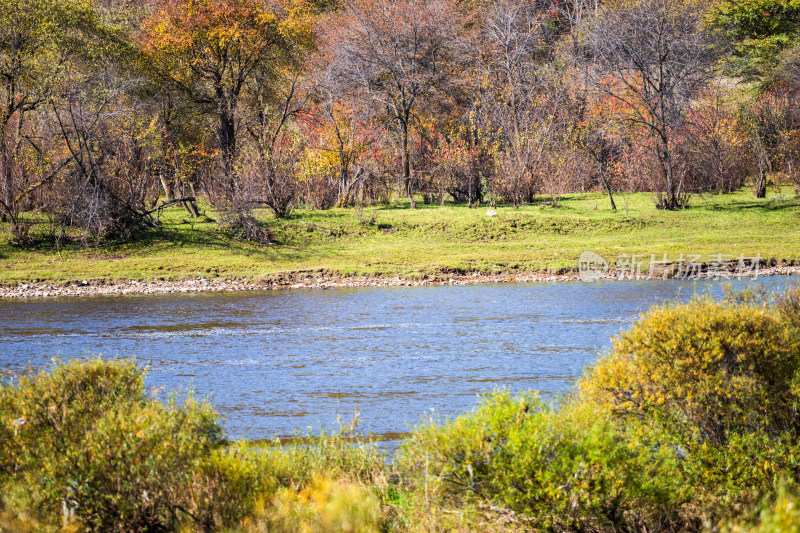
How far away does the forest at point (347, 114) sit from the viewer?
96.3 feet

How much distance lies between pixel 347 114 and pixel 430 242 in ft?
41.5

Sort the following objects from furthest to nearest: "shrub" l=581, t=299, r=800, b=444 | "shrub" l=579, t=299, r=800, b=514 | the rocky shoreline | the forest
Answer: the forest < the rocky shoreline < "shrub" l=581, t=299, r=800, b=444 < "shrub" l=579, t=299, r=800, b=514

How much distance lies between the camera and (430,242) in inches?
1165

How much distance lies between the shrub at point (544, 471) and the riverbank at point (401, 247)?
18053 millimetres

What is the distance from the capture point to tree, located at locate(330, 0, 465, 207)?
3956cm

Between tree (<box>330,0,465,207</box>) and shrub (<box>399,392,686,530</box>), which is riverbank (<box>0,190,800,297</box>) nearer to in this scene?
tree (<box>330,0,465,207</box>)

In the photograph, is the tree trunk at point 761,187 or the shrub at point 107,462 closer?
the shrub at point 107,462

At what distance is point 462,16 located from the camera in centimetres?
4875

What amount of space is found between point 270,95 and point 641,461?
39.0 meters

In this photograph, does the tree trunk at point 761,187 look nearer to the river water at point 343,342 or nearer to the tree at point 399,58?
the river water at point 343,342

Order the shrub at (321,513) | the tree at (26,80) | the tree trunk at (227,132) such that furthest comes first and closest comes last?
the tree trunk at (227,132) < the tree at (26,80) < the shrub at (321,513)

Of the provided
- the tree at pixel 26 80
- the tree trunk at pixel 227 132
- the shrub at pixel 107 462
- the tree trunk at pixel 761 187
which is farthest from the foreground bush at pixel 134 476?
the tree trunk at pixel 761 187

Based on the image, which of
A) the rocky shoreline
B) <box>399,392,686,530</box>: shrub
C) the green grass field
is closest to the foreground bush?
<box>399,392,686,530</box>: shrub

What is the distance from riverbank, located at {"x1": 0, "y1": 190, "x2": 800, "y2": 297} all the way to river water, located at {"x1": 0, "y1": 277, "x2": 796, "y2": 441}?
1.58 m
